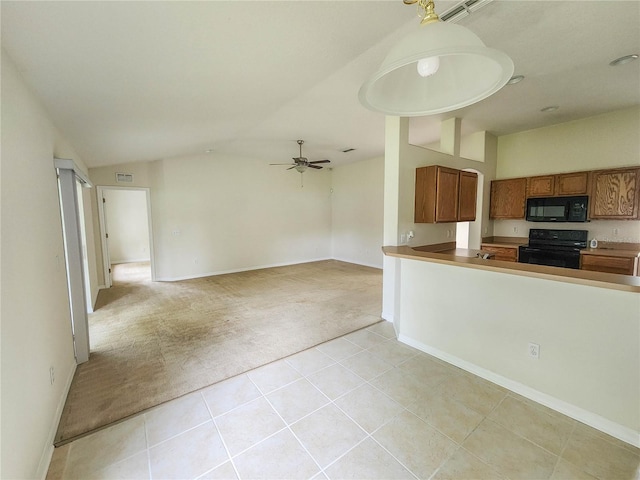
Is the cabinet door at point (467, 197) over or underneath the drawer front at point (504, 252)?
over

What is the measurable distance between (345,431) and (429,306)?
1.52 metres

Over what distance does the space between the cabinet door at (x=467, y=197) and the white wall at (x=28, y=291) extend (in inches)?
174

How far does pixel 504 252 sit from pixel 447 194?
1.90 metres

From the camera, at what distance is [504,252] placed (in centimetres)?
453

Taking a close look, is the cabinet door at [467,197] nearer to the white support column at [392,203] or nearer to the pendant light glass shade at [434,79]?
the white support column at [392,203]

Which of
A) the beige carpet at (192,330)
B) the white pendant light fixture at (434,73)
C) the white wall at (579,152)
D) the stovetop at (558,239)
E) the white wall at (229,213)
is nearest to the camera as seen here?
the white pendant light fixture at (434,73)

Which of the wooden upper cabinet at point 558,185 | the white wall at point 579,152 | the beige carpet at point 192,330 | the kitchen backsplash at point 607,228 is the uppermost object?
the white wall at point 579,152

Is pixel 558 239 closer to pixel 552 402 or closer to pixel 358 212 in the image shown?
pixel 552 402

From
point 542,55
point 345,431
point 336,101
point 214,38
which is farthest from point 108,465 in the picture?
point 542,55

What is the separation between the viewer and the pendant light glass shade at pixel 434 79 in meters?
0.93

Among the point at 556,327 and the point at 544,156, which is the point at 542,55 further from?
the point at 544,156

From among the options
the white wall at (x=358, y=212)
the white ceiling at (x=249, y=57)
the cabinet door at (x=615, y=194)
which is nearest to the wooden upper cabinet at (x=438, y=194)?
the white ceiling at (x=249, y=57)

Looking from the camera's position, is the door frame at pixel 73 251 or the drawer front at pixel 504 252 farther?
the drawer front at pixel 504 252

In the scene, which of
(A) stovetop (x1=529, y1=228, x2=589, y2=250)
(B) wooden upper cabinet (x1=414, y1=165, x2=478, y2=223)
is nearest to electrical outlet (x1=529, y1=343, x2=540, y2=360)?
(B) wooden upper cabinet (x1=414, y1=165, x2=478, y2=223)
